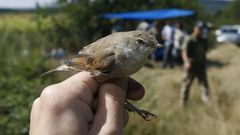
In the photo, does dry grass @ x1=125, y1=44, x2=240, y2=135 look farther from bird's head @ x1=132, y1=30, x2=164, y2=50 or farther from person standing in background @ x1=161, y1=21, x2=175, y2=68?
person standing in background @ x1=161, y1=21, x2=175, y2=68

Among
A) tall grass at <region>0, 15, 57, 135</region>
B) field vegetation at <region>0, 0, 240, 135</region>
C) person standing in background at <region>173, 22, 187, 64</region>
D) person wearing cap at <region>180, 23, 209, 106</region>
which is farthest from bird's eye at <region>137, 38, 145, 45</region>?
person standing in background at <region>173, 22, 187, 64</region>

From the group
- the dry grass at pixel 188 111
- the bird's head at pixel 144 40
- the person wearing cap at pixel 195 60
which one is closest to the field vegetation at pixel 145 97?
the dry grass at pixel 188 111

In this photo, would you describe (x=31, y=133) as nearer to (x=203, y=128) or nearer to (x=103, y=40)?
(x=103, y=40)

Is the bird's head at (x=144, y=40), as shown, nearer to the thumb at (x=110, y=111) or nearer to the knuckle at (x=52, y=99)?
the thumb at (x=110, y=111)

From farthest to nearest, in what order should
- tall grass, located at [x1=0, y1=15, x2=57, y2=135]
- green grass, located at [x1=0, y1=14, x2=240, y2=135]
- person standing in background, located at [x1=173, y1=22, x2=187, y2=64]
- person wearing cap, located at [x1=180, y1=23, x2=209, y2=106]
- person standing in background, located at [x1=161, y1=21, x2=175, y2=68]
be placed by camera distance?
person standing in background, located at [x1=161, y1=21, x2=175, y2=68]
person standing in background, located at [x1=173, y1=22, x2=187, y2=64]
person wearing cap, located at [x1=180, y1=23, x2=209, y2=106]
green grass, located at [x1=0, y1=14, x2=240, y2=135]
tall grass, located at [x1=0, y1=15, x2=57, y2=135]

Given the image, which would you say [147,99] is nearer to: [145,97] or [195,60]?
[145,97]

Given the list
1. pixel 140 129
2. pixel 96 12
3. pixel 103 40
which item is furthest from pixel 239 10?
pixel 103 40

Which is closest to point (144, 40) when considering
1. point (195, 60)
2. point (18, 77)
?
point (18, 77)
